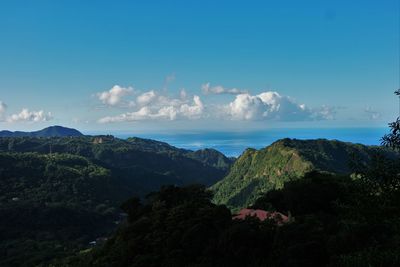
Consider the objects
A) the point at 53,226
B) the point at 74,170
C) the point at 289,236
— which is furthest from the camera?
the point at 74,170

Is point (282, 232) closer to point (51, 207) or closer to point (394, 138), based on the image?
point (394, 138)

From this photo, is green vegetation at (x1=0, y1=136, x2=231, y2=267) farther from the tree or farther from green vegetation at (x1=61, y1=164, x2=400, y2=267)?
the tree

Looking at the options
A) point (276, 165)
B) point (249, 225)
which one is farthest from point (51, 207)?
point (249, 225)

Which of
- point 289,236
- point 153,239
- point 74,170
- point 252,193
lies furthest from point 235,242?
point 74,170

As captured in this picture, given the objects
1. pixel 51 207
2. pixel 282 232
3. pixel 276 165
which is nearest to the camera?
pixel 282 232

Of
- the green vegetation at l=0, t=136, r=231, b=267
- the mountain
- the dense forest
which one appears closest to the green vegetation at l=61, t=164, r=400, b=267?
the dense forest

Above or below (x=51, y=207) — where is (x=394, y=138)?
above

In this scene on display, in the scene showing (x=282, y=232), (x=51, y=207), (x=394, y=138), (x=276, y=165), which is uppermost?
(x=394, y=138)

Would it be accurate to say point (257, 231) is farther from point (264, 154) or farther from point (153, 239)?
point (264, 154)
